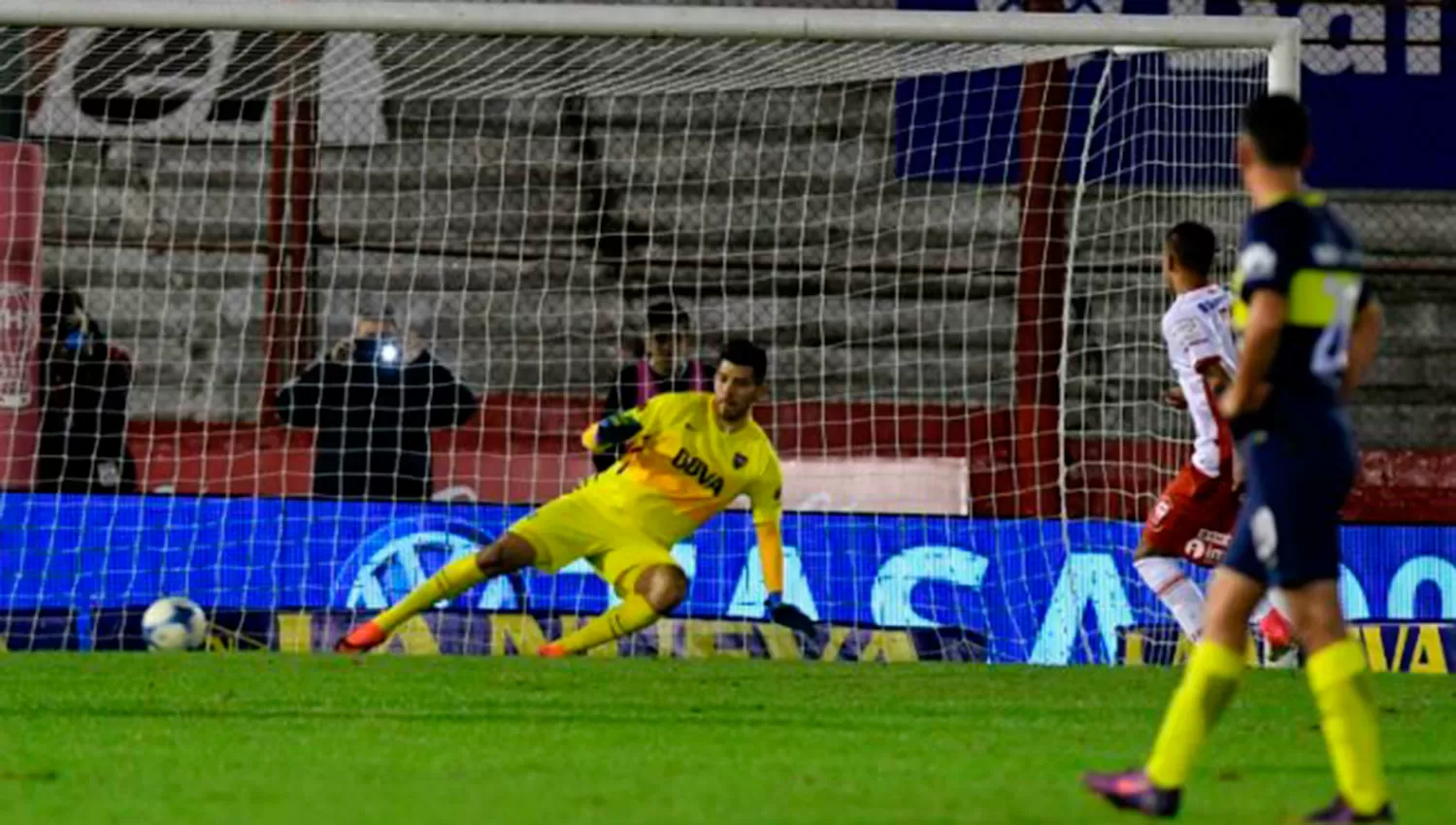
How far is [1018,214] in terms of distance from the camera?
18500 millimetres

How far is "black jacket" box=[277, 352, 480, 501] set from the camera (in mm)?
15375

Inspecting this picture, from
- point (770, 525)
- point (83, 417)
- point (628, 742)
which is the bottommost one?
point (628, 742)

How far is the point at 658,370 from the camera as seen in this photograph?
14.6 metres

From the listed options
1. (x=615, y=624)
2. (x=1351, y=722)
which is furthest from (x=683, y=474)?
(x=1351, y=722)

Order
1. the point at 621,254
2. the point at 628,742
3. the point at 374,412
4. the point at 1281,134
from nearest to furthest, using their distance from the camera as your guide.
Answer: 1. the point at 1281,134
2. the point at 628,742
3. the point at 374,412
4. the point at 621,254

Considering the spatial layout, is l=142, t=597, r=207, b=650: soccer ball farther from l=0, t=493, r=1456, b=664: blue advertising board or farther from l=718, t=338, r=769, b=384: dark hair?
l=718, t=338, r=769, b=384: dark hair

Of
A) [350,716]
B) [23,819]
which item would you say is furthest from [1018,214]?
[23,819]

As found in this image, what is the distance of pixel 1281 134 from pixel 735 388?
619 centimetres

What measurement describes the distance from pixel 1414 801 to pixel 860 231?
11399 mm

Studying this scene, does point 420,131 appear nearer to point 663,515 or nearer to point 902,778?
point 663,515

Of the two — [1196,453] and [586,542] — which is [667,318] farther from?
[1196,453]

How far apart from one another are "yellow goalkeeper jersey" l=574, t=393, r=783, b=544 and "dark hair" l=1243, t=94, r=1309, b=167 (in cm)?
634

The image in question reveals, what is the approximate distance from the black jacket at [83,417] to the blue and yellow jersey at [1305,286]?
9512 millimetres

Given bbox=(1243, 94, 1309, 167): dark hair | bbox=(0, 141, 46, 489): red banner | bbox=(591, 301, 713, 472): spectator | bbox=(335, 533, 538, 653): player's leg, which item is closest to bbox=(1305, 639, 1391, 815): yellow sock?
bbox=(1243, 94, 1309, 167): dark hair
